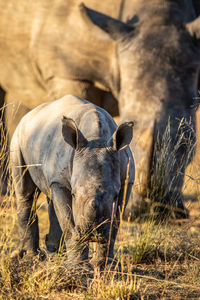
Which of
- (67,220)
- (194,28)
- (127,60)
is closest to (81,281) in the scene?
(67,220)

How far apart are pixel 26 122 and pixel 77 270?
157 cm

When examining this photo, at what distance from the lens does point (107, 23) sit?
238 inches

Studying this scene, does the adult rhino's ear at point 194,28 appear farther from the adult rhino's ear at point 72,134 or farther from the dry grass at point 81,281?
the adult rhino's ear at point 72,134

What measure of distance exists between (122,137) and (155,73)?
2.66 m

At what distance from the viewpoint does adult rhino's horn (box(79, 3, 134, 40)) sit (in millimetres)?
5961

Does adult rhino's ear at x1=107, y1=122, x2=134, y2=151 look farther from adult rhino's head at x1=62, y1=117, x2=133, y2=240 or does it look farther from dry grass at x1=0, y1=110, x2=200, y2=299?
dry grass at x1=0, y1=110, x2=200, y2=299

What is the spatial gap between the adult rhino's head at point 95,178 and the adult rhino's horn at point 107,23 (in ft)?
10.3

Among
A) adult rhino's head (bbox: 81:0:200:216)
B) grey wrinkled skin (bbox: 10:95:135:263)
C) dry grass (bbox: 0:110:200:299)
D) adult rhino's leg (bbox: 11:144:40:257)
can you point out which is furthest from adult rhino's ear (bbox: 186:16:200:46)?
dry grass (bbox: 0:110:200:299)

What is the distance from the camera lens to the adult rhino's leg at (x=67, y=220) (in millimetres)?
3211

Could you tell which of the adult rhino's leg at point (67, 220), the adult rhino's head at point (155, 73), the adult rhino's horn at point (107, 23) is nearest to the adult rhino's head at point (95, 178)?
the adult rhino's leg at point (67, 220)

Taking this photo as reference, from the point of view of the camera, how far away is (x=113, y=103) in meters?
6.38

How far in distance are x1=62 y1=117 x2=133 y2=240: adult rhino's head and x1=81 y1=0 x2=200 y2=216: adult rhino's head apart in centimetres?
219

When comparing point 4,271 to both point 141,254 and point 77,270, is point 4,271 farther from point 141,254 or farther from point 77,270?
point 141,254

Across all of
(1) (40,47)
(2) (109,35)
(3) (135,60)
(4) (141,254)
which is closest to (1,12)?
(1) (40,47)
